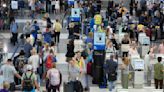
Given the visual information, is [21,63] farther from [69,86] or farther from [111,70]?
[111,70]

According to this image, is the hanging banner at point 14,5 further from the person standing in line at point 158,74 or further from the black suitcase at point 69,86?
the black suitcase at point 69,86

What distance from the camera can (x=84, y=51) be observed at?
21750 millimetres

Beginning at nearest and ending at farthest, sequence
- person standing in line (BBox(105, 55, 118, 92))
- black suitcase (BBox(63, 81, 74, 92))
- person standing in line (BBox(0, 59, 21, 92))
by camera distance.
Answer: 1. black suitcase (BBox(63, 81, 74, 92))
2. person standing in line (BBox(0, 59, 21, 92))
3. person standing in line (BBox(105, 55, 118, 92))

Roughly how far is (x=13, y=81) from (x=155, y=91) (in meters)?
4.48

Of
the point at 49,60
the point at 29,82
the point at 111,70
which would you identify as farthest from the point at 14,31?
the point at 29,82

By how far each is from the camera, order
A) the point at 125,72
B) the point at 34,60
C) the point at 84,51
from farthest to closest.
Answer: the point at 84,51 < the point at 125,72 < the point at 34,60

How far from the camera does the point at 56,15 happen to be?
35531 millimetres

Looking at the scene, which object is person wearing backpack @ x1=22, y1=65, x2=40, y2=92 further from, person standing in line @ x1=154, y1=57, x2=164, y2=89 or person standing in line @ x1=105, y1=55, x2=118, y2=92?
person standing in line @ x1=154, y1=57, x2=164, y2=89

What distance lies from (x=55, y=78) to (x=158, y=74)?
12.5ft

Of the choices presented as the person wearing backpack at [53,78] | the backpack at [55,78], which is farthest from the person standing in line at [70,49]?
the backpack at [55,78]

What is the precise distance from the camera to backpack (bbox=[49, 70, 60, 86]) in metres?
17.7

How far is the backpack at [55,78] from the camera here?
1772 cm

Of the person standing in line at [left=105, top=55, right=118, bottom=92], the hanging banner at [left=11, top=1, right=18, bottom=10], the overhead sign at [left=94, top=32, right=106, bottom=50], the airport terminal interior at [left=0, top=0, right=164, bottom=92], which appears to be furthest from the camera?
the hanging banner at [left=11, top=1, right=18, bottom=10]

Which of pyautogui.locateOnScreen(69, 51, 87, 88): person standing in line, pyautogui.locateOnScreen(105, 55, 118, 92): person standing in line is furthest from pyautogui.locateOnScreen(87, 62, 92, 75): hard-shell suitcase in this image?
pyautogui.locateOnScreen(105, 55, 118, 92): person standing in line
